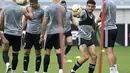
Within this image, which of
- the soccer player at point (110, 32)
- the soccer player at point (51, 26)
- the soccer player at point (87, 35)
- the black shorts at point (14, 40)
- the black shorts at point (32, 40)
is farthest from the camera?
the black shorts at point (32, 40)

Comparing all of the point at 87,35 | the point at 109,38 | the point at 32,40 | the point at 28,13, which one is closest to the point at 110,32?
the point at 109,38

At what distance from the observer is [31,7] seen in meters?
11.2

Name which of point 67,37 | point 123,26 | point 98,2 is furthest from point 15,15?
point 98,2

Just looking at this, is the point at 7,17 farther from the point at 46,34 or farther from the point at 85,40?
the point at 85,40

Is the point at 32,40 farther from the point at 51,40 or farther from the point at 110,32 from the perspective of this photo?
the point at 110,32

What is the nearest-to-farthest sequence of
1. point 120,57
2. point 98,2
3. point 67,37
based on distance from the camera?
point 67,37, point 120,57, point 98,2

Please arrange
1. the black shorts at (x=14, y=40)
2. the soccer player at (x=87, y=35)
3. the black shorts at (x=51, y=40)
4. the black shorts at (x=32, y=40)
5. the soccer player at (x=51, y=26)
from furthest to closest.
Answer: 1. the black shorts at (x=32, y=40)
2. the soccer player at (x=87, y=35)
3. the black shorts at (x=14, y=40)
4. the black shorts at (x=51, y=40)
5. the soccer player at (x=51, y=26)

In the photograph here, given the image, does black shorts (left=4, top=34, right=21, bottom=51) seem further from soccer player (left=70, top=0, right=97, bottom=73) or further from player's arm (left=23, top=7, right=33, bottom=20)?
soccer player (left=70, top=0, right=97, bottom=73)

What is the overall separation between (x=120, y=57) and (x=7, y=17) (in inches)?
295

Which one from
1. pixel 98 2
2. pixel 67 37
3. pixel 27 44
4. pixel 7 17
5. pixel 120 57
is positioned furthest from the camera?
pixel 98 2

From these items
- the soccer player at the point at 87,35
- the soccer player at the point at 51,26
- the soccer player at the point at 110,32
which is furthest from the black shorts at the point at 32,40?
the soccer player at the point at 110,32

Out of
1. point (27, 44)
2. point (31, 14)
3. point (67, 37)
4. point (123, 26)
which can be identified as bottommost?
point (123, 26)

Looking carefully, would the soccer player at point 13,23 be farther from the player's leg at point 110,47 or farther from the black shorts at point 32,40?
the player's leg at point 110,47

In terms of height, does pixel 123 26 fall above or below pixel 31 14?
below
